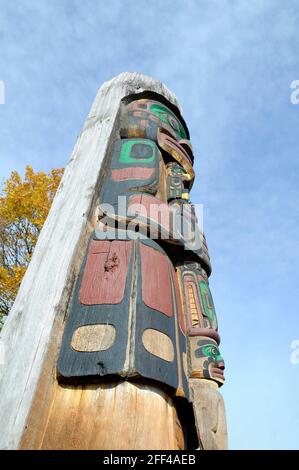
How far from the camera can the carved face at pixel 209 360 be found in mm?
2316

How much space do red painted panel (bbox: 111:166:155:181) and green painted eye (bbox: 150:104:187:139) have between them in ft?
4.98

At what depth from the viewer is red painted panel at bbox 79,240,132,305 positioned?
203 cm

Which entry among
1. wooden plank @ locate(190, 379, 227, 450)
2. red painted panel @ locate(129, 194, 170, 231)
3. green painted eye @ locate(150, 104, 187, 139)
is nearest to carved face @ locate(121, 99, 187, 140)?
green painted eye @ locate(150, 104, 187, 139)

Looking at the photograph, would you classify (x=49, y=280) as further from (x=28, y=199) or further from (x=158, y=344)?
(x=28, y=199)

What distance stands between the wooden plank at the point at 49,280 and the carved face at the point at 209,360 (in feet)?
3.09

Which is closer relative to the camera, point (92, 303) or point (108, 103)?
point (92, 303)

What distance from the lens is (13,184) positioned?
7.15 m

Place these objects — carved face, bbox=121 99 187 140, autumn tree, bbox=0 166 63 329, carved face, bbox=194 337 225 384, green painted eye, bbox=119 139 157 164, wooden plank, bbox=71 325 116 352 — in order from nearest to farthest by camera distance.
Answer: wooden plank, bbox=71 325 116 352
carved face, bbox=194 337 225 384
green painted eye, bbox=119 139 157 164
carved face, bbox=121 99 187 140
autumn tree, bbox=0 166 63 329

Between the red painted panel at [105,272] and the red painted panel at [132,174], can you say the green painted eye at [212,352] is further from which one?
the red painted panel at [132,174]

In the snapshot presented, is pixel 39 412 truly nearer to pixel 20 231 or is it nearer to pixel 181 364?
pixel 181 364

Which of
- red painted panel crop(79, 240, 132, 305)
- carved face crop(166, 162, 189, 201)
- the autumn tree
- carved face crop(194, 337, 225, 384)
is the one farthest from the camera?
the autumn tree

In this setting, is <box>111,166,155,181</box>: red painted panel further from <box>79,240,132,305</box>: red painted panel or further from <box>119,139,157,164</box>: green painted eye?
<box>79,240,132,305</box>: red painted panel

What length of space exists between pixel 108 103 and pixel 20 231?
350cm
